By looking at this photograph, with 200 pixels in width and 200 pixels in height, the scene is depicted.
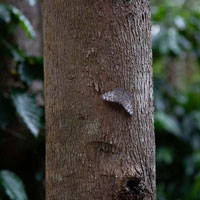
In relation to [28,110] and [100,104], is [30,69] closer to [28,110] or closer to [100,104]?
[28,110]

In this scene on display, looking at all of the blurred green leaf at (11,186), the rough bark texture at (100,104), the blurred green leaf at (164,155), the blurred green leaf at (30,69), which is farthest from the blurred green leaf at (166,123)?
the rough bark texture at (100,104)

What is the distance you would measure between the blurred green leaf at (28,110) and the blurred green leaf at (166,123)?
4.30ft

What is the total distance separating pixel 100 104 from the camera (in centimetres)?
91

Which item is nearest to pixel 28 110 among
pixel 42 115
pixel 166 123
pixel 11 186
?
pixel 42 115

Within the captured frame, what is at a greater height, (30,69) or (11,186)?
(30,69)

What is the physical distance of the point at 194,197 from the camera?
295 centimetres

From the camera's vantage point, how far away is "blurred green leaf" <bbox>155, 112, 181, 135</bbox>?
10.8 ft

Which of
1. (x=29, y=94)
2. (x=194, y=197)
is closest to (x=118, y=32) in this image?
(x=29, y=94)

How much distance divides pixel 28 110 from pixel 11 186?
333 mm

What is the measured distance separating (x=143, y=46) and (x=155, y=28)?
222 cm

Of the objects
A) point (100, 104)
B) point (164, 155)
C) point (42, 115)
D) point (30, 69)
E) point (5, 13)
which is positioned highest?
point (5, 13)

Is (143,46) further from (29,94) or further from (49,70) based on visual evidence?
(29,94)

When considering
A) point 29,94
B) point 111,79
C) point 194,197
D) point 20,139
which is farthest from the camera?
point 194,197

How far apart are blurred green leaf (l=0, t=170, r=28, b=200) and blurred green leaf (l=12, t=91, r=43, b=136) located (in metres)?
0.22
